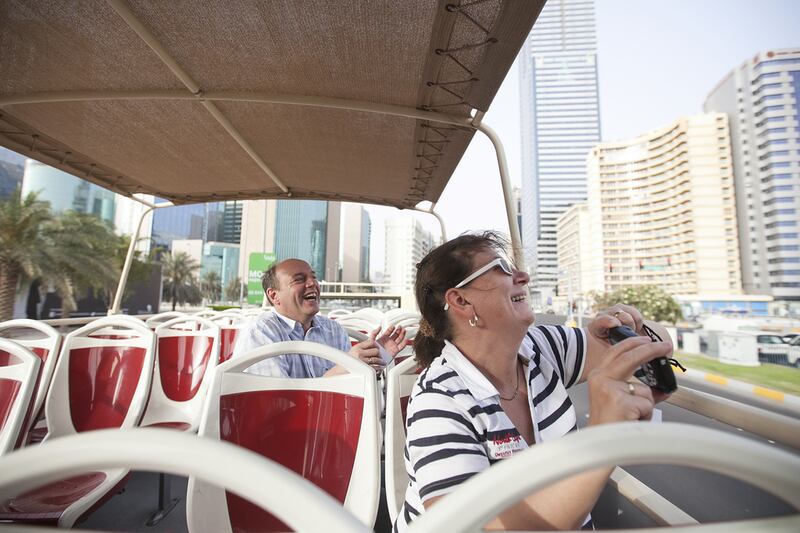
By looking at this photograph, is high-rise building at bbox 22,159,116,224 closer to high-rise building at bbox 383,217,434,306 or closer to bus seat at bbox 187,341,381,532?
high-rise building at bbox 383,217,434,306

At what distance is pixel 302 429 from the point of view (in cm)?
138

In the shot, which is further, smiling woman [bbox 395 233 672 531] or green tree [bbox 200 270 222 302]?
green tree [bbox 200 270 222 302]

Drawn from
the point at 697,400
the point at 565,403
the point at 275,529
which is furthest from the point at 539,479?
the point at 275,529

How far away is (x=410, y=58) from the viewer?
2691mm

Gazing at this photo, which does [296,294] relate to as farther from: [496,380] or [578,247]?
[578,247]

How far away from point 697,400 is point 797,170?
136ft

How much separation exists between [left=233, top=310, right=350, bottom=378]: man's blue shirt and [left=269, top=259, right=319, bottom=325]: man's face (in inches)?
2.3

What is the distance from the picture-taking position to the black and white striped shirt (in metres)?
0.86

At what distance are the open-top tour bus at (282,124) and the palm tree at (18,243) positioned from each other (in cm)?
1265

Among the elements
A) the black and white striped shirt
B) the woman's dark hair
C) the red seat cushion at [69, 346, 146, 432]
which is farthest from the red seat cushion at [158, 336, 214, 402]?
the black and white striped shirt

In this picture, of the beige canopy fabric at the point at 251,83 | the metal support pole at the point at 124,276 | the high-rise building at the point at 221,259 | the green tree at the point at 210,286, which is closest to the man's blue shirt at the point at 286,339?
the beige canopy fabric at the point at 251,83

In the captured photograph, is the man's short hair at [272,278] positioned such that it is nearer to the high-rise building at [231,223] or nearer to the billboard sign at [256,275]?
the billboard sign at [256,275]

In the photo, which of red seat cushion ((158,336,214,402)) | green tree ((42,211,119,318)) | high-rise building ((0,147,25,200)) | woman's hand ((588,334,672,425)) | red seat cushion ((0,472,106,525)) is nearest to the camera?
woman's hand ((588,334,672,425))

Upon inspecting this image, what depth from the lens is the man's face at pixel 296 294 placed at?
256cm
